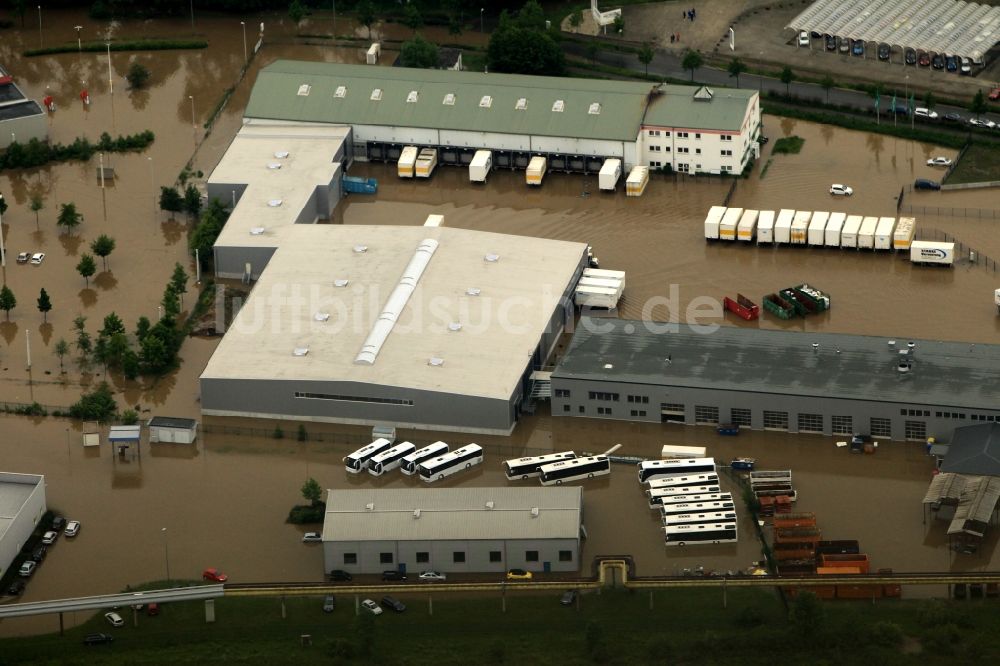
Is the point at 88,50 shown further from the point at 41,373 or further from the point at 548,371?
the point at 548,371

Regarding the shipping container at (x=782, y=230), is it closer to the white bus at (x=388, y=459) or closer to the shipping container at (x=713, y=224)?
the shipping container at (x=713, y=224)

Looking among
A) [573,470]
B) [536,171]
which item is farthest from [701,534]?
[536,171]

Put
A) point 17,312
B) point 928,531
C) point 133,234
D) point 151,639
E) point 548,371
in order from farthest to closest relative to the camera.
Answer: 1. point 133,234
2. point 17,312
3. point 548,371
4. point 928,531
5. point 151,639

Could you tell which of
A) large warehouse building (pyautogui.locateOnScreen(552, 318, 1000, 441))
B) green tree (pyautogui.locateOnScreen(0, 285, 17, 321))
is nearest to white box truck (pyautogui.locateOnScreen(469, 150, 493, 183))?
large warehouse building (pyautogui.locateOnScreen(552, 318, 1000, 441))

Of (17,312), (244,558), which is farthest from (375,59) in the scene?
(244,558)

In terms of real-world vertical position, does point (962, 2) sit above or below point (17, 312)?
above

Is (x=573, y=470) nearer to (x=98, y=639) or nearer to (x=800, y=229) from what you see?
(x=98, y=639)

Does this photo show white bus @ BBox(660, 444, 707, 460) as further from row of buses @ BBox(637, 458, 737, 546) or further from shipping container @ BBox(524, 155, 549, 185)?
shipping container @ BBox(524, 155, 549, 185)
